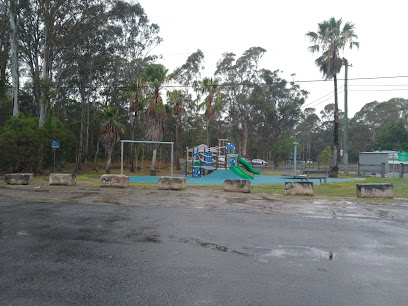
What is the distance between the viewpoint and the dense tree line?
28.4 meters

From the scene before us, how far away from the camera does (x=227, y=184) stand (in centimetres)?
1513

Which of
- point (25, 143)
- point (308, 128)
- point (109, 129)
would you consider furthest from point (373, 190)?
point (308, 128)

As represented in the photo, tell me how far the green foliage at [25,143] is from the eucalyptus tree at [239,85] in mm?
32448

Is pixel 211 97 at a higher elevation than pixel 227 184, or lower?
higher

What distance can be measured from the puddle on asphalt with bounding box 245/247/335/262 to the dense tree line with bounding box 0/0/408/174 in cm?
2413

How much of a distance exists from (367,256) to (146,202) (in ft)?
24.0

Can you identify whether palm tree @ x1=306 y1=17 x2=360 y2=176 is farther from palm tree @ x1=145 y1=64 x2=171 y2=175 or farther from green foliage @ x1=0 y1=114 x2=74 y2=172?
green foliage @ x1=0 y1=114 x2=74 y2=172

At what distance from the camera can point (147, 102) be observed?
3109 cm

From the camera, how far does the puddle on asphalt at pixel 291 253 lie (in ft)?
17.0

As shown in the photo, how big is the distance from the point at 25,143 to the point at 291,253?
25277mm

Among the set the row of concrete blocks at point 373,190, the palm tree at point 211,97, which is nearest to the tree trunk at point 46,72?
the palm tree at point 211,97

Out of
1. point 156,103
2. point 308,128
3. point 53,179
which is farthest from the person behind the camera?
point 308,128

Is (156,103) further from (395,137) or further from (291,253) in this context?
A: (395,137)

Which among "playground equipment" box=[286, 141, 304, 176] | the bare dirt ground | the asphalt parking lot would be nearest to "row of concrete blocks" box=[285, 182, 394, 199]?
the bare dirt ground
